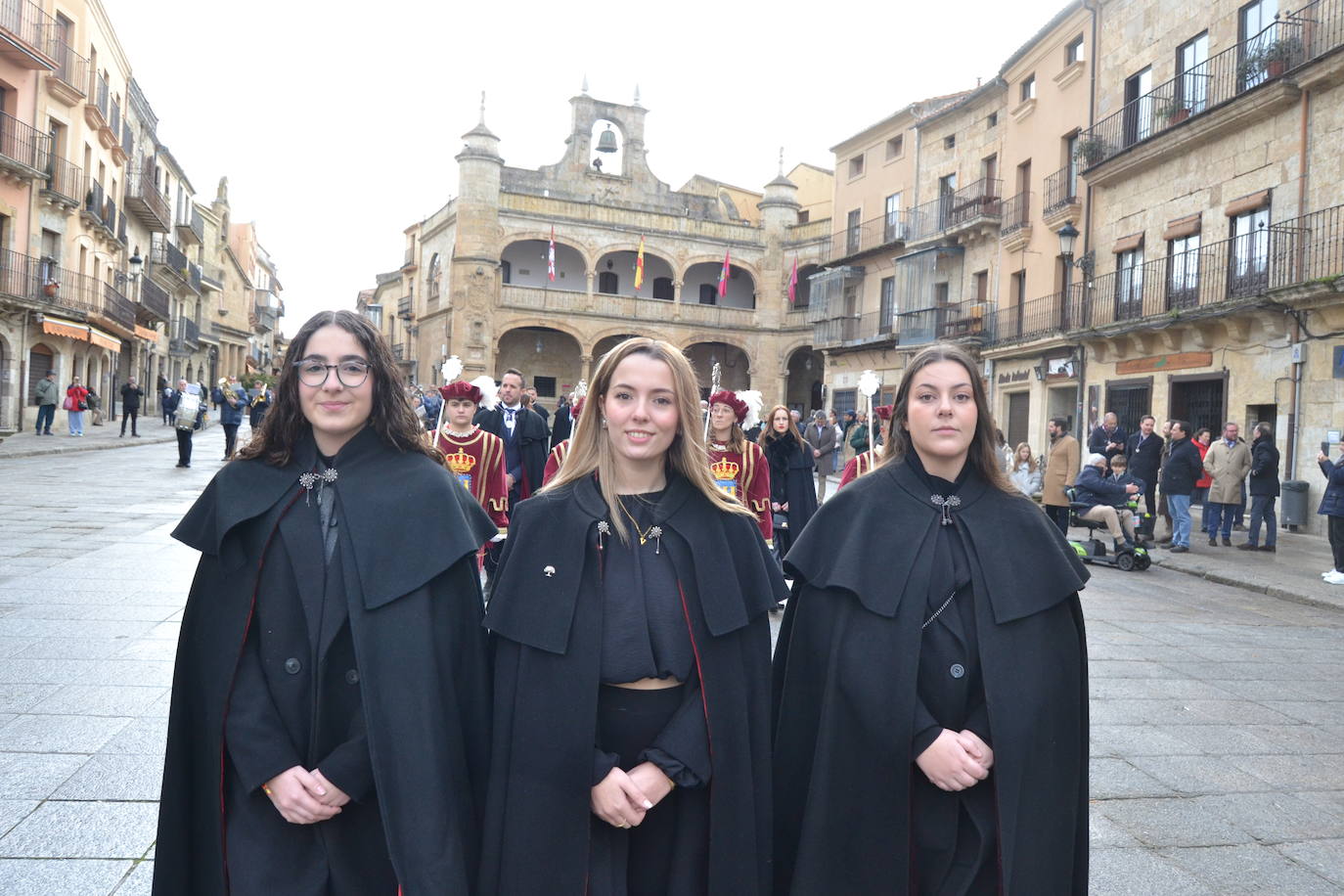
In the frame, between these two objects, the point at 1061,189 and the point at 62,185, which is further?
A: the point at 62,185

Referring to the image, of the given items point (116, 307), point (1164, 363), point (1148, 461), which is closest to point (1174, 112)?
point (1164, 363)

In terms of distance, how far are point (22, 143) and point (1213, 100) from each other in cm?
2916

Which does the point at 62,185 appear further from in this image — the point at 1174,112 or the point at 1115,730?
the point at 1115,730

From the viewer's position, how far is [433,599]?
94.9 inches

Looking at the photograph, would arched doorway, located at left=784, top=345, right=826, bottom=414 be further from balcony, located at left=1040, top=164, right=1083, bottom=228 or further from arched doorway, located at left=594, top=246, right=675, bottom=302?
balcony, located at left=1040, top=164, right=1083, bottom=228

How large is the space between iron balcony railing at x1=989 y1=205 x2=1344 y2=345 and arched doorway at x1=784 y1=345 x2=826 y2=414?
18.7 meters

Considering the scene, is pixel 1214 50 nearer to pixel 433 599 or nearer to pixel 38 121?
pixel 433 599

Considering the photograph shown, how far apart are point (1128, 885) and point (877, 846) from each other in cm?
147

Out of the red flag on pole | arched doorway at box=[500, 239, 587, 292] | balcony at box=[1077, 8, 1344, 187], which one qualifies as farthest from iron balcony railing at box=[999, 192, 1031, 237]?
arched doorway at box=[500, 239, 587, 292]

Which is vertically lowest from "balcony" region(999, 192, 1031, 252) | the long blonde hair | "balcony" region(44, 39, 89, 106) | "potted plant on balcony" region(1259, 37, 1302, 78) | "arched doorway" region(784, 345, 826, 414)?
the long blonde hair

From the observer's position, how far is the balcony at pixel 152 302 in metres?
38.3

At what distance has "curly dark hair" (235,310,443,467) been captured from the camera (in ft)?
8.36

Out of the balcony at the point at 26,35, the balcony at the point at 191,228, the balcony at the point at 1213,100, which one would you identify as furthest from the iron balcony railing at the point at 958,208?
the balcony at the point at 191,228

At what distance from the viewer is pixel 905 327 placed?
30.1 meters
